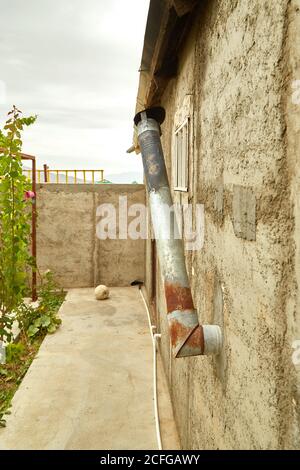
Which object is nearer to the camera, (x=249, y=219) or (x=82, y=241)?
(x=249, y=219)

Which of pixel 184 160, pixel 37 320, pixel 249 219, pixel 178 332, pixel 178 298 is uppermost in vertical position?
pixel 184 160

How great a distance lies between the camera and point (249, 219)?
154cm

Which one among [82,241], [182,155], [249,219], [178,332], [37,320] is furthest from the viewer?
[82,241]

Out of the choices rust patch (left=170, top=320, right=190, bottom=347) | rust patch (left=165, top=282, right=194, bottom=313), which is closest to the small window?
rust patch (left=165, top=282, right=194, bottom=313)

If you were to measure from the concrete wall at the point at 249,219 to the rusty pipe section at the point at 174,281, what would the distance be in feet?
0.40

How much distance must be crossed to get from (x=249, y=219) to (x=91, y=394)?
12.3ft

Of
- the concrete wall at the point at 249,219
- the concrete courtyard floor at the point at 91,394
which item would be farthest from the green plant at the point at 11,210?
the concrete wall at the point at 249,219

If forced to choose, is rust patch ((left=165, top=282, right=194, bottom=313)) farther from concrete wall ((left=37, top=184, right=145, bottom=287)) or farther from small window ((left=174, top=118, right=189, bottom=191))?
concrete wall ((left=37, top=184, right=145, bottom=287))

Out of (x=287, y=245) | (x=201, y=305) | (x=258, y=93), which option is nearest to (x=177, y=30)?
(x=258, y=93)

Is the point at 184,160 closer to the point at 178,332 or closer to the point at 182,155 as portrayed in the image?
the point at 182,155

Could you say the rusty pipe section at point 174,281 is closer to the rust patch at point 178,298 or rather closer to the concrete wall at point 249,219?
the rust patch at point 178,298


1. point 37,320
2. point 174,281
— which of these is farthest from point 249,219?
point 37,320

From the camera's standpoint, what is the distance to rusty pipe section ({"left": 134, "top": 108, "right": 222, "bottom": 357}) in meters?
1.91

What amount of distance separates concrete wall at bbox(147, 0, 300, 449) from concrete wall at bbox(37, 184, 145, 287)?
729cm
